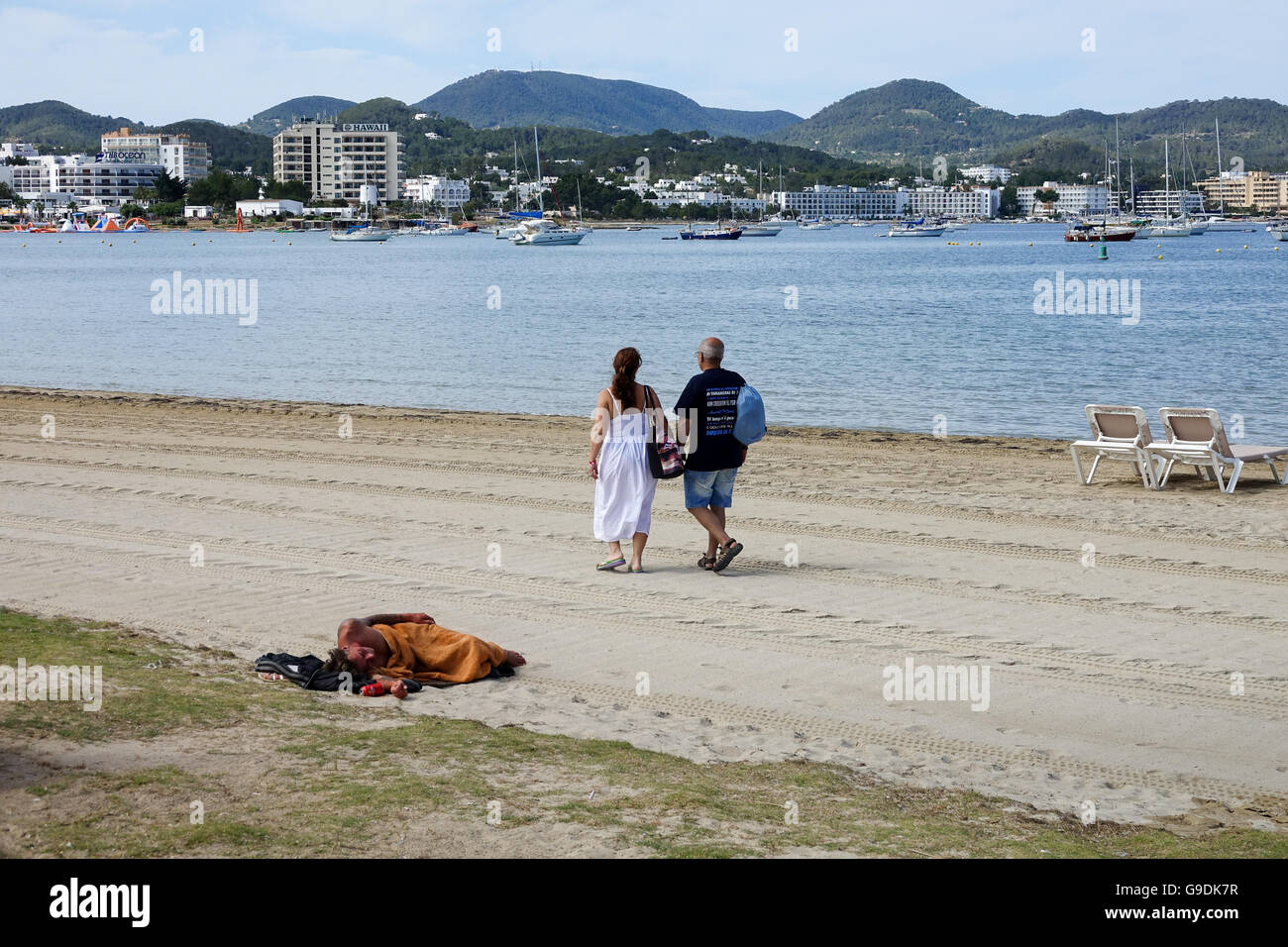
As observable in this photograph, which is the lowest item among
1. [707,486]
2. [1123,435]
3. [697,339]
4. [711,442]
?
[707,486]

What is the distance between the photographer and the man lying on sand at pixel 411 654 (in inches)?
308

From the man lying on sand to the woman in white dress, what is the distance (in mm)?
2366

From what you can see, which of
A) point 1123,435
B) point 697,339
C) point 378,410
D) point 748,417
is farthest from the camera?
point 697,339

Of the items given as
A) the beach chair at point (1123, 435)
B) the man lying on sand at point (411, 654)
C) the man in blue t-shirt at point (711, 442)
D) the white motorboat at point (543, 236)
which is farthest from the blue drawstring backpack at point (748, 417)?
the white motorboat at point (543, 236)

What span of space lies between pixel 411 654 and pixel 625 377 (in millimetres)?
3050

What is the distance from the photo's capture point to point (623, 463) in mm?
10391

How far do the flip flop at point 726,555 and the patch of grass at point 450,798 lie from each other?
3.95m

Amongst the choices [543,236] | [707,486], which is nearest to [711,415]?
[707,486]

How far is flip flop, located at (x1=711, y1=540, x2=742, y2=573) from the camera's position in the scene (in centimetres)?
1061

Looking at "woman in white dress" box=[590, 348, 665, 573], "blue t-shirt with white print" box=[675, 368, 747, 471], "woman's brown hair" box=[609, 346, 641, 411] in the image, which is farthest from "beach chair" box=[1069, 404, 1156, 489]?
"woman's brown hair" box=[609, 346, 641, 411]

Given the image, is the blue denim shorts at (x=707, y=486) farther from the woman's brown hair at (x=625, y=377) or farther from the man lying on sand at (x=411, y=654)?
the man lying on sand at (x=411, y=654)

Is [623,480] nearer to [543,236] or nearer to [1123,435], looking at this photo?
[1123,435]
